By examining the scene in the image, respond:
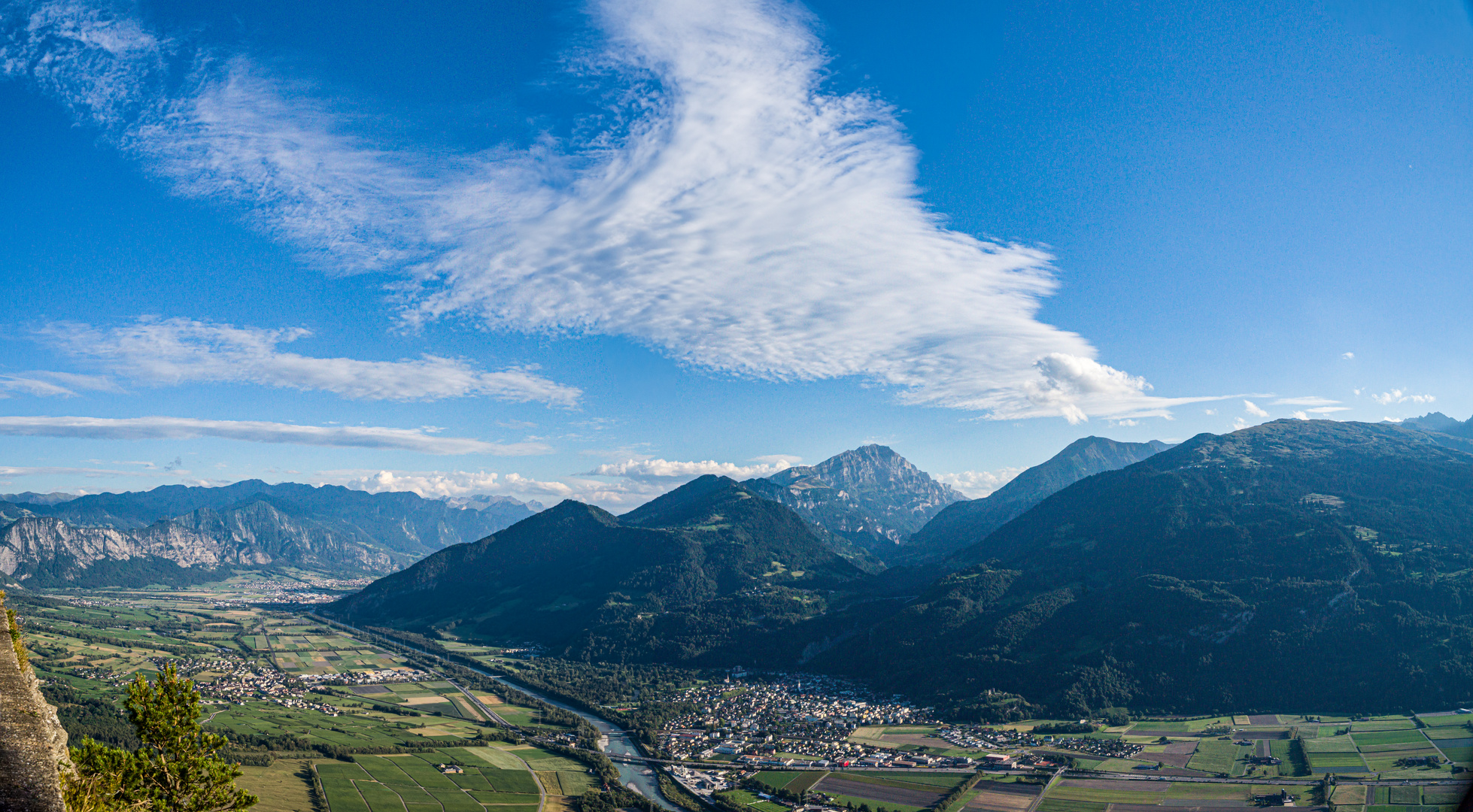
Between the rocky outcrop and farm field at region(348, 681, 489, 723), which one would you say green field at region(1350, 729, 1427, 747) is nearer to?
the rocky outcrop

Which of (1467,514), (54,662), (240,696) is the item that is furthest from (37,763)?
(1467,514)

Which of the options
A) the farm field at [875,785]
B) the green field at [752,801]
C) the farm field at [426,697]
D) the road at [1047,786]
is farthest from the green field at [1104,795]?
the farm field at [426,697]

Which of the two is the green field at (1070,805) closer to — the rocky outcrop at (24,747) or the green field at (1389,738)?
the green field at (1389,738)

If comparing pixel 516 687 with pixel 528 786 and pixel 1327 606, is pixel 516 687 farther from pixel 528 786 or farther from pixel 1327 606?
pixel 1327 606

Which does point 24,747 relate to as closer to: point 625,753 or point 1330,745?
point 625,753

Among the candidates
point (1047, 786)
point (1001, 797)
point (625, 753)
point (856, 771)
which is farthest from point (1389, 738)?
point (625, 753)

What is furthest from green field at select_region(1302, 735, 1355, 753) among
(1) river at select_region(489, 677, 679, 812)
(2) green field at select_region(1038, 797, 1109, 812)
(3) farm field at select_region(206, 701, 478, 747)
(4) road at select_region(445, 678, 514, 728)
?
(3) farm field at select_region(206, 701, 478, 747)

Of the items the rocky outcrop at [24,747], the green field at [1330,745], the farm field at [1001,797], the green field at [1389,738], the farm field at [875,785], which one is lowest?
the farm field at [875,785]
